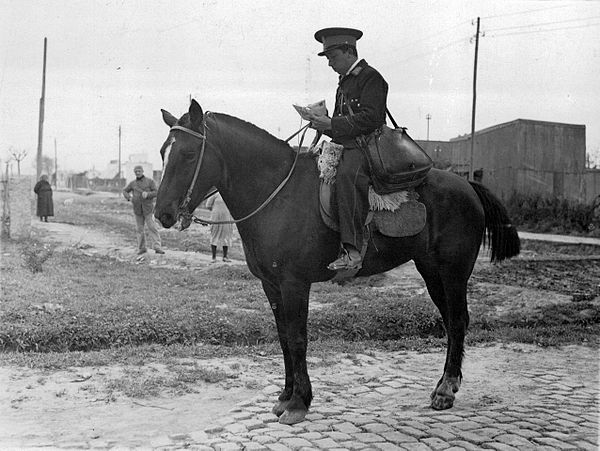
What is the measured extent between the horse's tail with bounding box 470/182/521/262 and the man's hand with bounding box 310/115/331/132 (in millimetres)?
Answer: 1804

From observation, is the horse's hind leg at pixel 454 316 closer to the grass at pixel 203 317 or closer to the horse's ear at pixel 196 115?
the grass at pixel 203 317

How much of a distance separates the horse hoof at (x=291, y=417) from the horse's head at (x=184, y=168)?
5.47ft

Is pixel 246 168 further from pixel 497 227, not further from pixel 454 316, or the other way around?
pixel 497 227

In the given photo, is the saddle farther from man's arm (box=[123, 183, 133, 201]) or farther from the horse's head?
man's arm (box=[123, 183, 133, 201])

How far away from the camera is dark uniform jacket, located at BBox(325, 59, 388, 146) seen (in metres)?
4.94

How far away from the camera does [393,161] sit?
5176 mm

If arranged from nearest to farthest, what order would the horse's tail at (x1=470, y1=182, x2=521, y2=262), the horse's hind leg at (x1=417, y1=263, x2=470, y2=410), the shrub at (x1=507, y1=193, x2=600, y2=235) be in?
the horse's hind leg at (x1=417, y1=263, x2=470, y2=410)
the horse's tail at (x1=470, y1=182, x2=521, y2=262)
the shrub at (x1=507, y1=193, x2=600, y2=235)

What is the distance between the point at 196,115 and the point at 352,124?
48.1 inches

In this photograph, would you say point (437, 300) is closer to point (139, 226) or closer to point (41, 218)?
point (139, 226)

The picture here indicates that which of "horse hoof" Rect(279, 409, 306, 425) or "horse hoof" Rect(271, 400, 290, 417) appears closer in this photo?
"horse hoof" Rect(279, 409, 306, 425)

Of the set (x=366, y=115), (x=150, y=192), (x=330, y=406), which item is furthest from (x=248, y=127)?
(x=150, y=192)

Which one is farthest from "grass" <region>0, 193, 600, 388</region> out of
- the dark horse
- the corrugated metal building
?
the corrugated metal building

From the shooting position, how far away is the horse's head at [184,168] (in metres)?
4.67

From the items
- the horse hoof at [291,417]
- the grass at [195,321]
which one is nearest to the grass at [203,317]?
the grass at [195,321]
